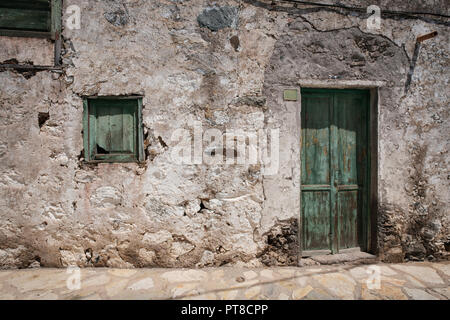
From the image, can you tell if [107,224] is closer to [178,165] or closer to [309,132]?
[178,165]

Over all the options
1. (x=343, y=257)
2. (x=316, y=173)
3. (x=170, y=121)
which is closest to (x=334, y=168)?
(x=316, y=173)

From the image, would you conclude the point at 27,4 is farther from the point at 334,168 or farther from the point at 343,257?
the point at 343,257

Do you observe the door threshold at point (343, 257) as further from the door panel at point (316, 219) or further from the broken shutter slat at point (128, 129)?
the broken shutter slat at point (128, 129)

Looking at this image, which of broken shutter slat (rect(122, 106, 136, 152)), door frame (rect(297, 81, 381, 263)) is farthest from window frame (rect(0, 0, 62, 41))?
door frame (rect(297, 81, 381, 263))

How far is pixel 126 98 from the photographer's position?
2701mm

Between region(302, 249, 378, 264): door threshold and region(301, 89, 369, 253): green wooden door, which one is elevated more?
region(301, 89, 369, 253): green wooden door

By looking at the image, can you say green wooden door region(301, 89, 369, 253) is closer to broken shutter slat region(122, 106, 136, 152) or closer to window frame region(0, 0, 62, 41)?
broken shutter slat region(122, 106, 136, 152)

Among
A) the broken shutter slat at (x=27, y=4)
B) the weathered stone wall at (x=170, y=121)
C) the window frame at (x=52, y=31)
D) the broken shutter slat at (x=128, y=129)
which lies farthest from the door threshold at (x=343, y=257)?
the broken shutter slat at (x=27, y=4)

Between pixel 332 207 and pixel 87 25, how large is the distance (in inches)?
135

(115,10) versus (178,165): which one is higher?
(115,10)

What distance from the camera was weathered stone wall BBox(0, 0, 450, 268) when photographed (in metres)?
2.66

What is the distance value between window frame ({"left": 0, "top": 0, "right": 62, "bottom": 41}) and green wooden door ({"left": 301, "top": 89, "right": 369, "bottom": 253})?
2790mm
